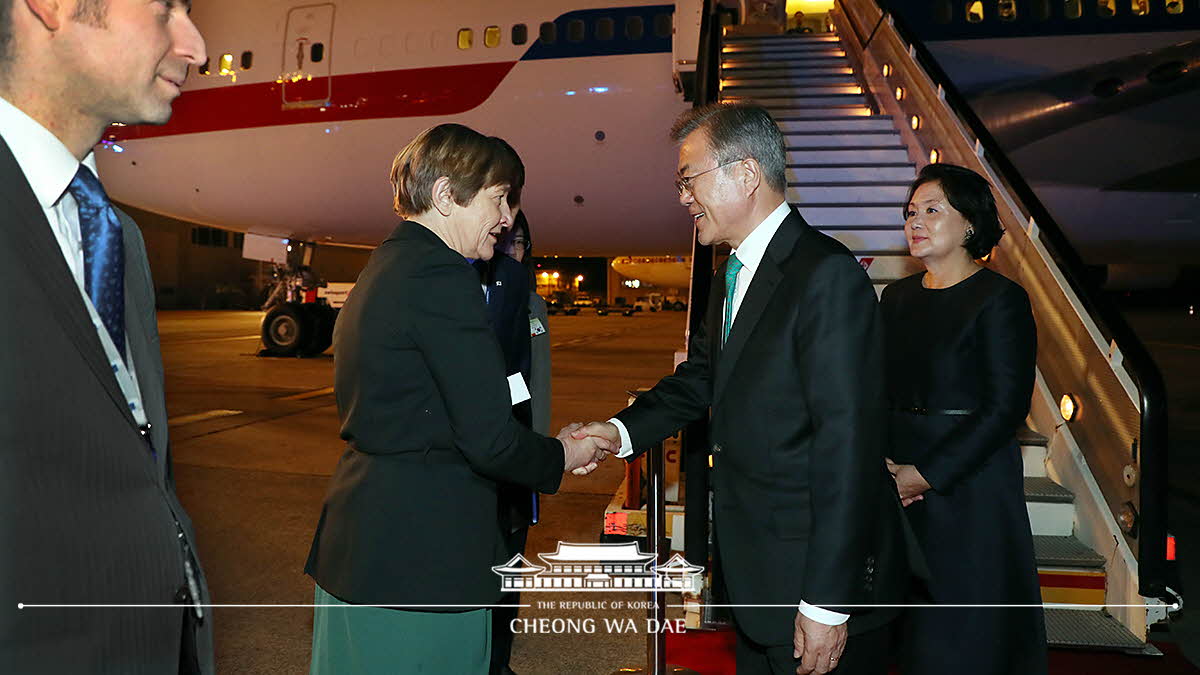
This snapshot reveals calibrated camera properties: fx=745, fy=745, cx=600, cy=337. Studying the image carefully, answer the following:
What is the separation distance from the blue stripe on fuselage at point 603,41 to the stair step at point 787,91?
1.03 metres

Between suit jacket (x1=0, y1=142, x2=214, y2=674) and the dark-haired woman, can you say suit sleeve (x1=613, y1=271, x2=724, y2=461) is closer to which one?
the dark-haired woman

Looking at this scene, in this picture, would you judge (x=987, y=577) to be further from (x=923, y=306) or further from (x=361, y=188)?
(x=361, y=188)

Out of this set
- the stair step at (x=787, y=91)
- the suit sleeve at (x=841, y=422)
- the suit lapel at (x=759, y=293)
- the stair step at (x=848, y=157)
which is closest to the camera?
the suit sleeve at (x=841, y=422)

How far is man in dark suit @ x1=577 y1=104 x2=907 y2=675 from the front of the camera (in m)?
1.47

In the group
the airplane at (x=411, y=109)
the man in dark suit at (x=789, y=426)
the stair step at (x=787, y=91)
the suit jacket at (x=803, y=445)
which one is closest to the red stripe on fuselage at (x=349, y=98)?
the airplane at (x=411, y=109)

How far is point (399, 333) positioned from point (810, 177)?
4921 mm

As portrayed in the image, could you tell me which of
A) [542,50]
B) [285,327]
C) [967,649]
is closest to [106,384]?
[967,649]

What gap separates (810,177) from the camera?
5797 mm

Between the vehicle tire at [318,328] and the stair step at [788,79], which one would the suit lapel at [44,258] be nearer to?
the stair step at [788,79]

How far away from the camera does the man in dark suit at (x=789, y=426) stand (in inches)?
57.9

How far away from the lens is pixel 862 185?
18.8 ft

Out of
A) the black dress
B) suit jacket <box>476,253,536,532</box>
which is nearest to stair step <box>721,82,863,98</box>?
suit jacket <box>476,253,536,532</box>

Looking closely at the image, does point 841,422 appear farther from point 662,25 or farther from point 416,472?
point 662,25

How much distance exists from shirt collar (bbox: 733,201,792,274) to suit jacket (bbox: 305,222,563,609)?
0.63 meters
